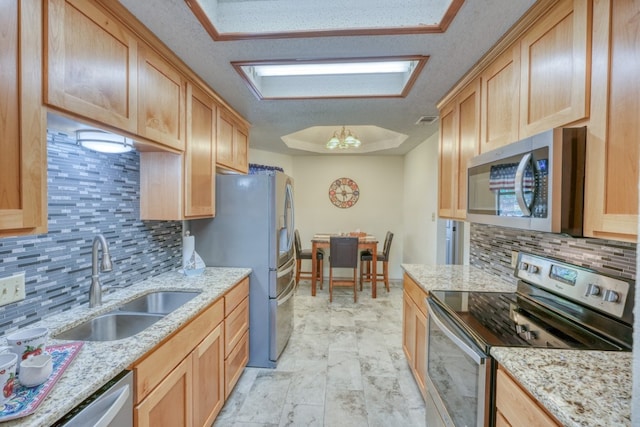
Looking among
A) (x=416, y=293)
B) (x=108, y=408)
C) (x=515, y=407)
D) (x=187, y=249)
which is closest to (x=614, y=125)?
(x=515, y=407)

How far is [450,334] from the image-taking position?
4.41 ft

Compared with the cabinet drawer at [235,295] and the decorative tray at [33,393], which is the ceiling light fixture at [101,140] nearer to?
the decorative tray at [33,393]

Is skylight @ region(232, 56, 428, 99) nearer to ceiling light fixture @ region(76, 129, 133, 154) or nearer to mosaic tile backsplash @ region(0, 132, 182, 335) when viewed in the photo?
ceiling light fixture @ region(76, 129, 133, 154)

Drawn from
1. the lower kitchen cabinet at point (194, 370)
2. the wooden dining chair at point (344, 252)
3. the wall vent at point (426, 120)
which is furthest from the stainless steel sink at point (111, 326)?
the wooden dining chair at point (344, 252)

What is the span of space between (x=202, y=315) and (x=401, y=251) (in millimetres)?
4230

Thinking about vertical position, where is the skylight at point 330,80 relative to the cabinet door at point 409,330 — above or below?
above

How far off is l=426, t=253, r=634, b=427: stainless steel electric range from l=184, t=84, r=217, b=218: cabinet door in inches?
68.0

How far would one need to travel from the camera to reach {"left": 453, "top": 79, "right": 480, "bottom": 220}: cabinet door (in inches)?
72.6

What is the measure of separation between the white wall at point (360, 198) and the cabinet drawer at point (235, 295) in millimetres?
3052

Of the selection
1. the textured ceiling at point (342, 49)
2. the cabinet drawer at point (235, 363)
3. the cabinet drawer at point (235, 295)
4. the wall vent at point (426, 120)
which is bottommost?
the cabinet drawer at point (235, 363)

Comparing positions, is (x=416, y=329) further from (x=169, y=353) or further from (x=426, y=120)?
(x=426, y=120)

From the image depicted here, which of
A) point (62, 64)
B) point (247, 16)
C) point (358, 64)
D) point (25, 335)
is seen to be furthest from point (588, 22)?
point (25, 335)

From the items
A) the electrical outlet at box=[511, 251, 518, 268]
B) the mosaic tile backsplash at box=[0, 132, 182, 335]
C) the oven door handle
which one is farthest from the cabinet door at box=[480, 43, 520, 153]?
the mosaic tile backsplash at box=[0, 132, 182, 335]

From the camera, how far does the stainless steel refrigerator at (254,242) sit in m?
2.39
